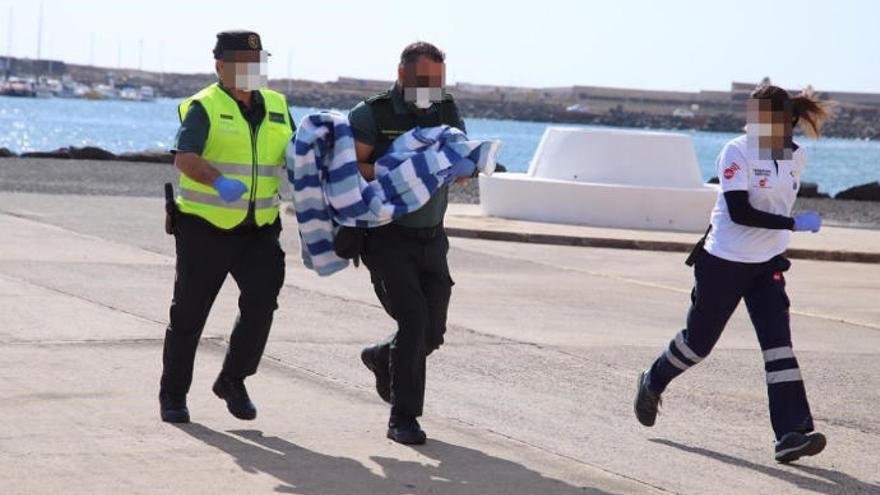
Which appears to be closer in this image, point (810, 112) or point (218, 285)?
point (218, 285)

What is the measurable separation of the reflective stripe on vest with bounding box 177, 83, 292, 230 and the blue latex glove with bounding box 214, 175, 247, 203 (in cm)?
25

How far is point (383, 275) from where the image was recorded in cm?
793

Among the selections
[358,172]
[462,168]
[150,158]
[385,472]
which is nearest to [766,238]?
[462,168]

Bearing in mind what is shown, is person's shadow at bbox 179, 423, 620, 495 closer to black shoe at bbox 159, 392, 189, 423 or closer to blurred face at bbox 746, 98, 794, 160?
black shoe at bbox 159, 392, 189, 423

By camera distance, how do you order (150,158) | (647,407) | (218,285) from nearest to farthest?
(218,285), (647,407), (150,158)

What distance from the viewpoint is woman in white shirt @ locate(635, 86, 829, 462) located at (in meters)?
8.11

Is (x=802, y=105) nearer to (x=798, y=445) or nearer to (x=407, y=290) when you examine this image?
(x=798, y=445)

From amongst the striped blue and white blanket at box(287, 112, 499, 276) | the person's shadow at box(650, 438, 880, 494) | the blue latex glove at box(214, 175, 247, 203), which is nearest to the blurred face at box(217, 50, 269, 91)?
the striped blue and white blanket at box(287, 112, 499, 276)

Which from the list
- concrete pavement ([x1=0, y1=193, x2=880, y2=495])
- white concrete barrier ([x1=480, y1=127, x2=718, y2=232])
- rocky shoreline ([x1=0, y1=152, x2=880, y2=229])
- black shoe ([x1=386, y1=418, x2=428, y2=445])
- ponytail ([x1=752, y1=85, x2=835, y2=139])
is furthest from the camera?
rocky shoreline ([x1=0, y1=152, x2=880, y2=229])

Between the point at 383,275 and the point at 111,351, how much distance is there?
8.67ft

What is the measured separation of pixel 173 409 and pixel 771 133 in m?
2.94

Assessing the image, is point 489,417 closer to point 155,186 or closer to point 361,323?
point 361,323

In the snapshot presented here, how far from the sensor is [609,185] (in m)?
22.8

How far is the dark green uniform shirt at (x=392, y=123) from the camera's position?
310 inches
